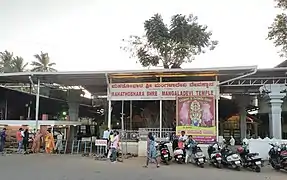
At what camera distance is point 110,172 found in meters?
10.9

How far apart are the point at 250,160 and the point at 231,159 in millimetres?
601

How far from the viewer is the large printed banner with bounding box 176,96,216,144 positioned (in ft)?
51.0

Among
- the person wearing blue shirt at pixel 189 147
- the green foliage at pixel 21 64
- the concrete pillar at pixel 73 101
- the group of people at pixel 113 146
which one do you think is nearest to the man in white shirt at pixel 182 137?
the person wearing blue shirt at pixel 189 147

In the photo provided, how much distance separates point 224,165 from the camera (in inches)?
488

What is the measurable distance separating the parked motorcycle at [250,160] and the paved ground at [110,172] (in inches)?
9.8

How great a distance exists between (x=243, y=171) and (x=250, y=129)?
679 inches

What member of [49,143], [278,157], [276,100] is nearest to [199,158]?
[278,157]

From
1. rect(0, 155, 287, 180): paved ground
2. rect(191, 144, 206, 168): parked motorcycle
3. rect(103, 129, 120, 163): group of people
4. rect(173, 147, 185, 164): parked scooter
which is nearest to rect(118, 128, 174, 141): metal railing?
rect(103, 129, 120, 163): group of people

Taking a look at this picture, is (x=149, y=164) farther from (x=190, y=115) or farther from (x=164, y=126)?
(x=164, y=126)

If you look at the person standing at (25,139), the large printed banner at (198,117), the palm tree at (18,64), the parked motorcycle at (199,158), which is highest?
the palm tree at (18,64)

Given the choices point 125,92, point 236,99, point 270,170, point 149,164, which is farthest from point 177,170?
point 236,99

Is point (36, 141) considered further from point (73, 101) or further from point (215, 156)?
point (215, 156)

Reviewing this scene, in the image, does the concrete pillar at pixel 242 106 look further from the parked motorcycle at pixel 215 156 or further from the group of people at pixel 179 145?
the parked motorcycle at pixel 215 156

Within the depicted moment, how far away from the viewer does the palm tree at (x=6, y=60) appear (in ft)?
131
